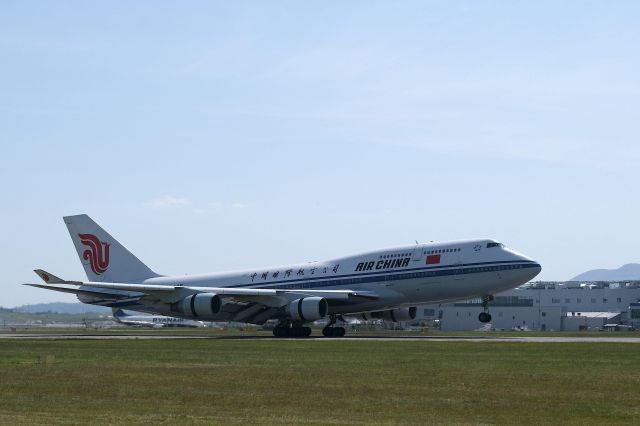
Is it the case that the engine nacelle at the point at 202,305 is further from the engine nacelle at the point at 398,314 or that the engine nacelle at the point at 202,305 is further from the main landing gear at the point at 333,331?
the engine nacelle at the point at 398,314

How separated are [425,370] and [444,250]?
33.2m

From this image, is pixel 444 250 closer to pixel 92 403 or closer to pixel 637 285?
pixel 92 403

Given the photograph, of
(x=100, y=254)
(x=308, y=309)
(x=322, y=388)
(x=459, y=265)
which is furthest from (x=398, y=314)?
(x=322, y=388)

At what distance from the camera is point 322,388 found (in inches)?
967

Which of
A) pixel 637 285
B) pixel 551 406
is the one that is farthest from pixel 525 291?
pixel 551 406

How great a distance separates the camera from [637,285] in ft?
433

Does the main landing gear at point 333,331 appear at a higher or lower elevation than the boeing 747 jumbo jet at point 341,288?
lower

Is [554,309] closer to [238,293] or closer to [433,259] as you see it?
[433,259]

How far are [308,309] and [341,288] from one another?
15.4ft

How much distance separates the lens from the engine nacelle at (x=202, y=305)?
62344mm

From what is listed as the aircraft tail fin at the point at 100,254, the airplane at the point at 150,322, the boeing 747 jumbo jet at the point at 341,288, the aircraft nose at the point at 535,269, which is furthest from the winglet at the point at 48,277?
the airplane at the point at 150,322

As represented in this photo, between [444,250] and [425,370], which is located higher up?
[444,250]

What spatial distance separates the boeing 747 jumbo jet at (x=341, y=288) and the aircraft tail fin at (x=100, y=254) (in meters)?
2.98

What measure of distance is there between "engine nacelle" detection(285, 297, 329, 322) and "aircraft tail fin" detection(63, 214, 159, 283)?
16.1 meters
